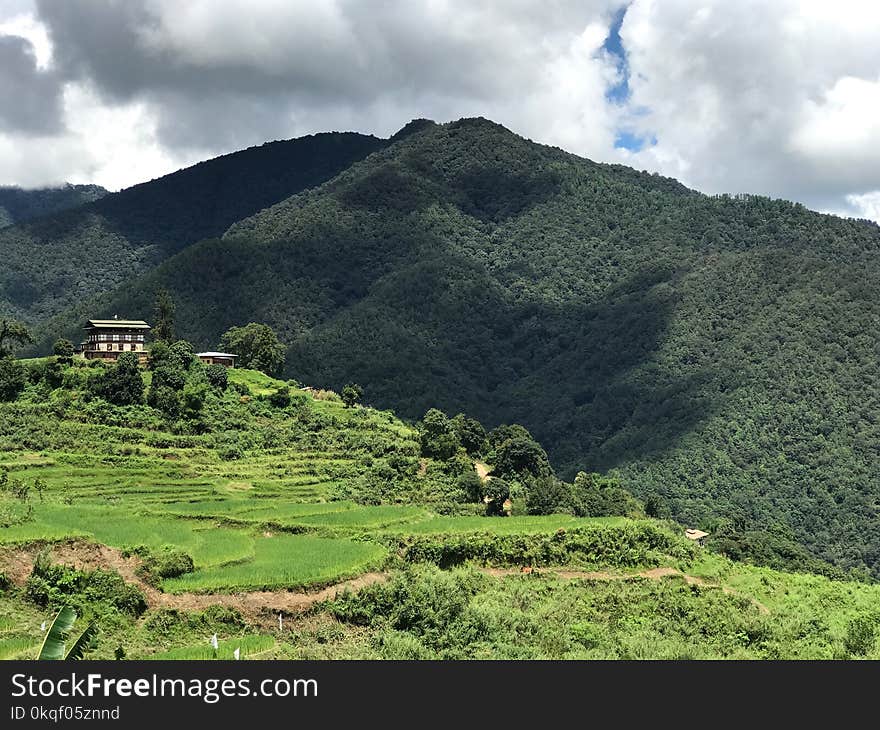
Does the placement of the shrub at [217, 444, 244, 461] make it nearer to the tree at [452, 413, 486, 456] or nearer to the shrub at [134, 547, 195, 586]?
the tree at [452, 413, 486, 456]

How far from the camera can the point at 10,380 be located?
226 feet

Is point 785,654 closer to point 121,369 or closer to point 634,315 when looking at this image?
point 121,369

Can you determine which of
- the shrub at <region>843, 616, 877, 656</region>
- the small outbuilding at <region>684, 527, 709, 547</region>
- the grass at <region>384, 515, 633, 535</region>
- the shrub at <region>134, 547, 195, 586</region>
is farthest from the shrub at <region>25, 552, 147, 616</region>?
the small outbuilding at <region>684, 527, 709, 547</region>

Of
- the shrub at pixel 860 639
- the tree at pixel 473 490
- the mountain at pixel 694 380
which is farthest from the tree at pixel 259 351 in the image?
the shrub at pixel 860 639

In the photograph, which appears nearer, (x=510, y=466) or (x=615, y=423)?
(x=510, y=466)

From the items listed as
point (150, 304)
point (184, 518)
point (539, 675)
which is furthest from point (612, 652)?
point (150, 304)

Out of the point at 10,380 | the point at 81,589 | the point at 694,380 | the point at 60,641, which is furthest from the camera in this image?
the point at 694,380

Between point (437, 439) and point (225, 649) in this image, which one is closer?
point (225, 649)

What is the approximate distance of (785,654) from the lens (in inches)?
1339

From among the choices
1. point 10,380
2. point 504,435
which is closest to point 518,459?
point 504,435

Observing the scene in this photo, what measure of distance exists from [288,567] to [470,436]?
42.3 meters

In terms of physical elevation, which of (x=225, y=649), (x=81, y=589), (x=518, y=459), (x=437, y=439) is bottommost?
(x=225, y=649)

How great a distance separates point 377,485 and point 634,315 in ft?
474

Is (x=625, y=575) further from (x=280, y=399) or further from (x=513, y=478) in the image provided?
(x=280, y=399)
